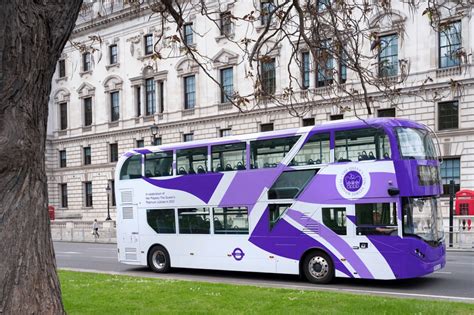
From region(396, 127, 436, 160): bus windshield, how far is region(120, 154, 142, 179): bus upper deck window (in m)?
8.67

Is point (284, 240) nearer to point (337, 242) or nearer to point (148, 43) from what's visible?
point (337, 242)

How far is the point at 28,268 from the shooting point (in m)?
5.47

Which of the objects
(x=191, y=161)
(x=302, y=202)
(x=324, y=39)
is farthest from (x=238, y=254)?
(x=324, y=39)

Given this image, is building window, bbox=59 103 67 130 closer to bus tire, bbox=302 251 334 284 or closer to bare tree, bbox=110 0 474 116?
bus tire, bbox=302 251 334 284

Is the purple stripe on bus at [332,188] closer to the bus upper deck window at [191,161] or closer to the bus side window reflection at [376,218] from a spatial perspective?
the bus side window reflection at [376,218]

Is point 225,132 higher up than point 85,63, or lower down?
lower down

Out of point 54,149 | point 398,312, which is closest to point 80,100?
point 54,149

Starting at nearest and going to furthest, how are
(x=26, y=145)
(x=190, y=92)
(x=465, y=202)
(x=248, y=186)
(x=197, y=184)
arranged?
(x=26, y=145)
(x=248, y=186)
(x=197, y=184)
(x=465, y=202)
(x=190, y=92)

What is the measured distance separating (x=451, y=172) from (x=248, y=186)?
21947 mm

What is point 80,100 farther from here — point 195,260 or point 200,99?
point 195,260

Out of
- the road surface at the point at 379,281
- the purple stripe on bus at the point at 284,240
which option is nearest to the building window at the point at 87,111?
the road surface at the point at 379,281

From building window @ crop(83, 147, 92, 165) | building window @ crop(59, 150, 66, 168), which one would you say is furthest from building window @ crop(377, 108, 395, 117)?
building window @ crop(59, 150, 66, 168)

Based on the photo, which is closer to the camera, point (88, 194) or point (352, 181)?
point (352, 181)

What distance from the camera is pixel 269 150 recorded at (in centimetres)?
1494
